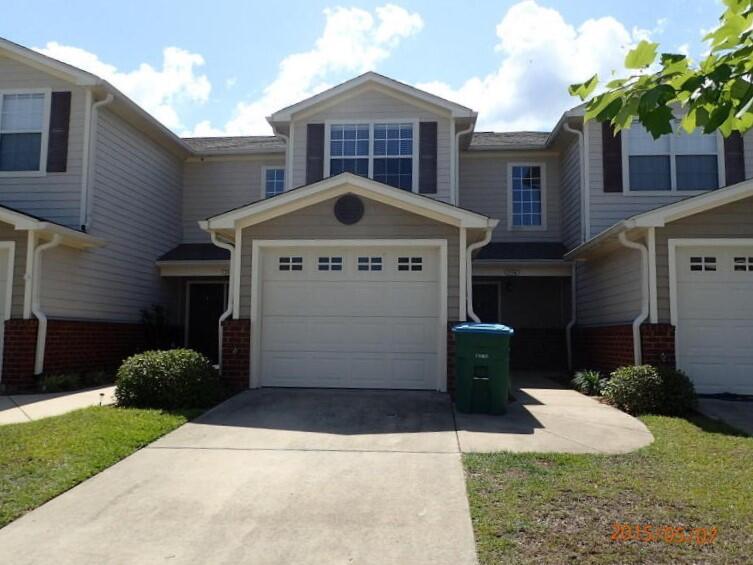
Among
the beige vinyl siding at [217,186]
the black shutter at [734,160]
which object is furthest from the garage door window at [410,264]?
the black shutter at [734,160]

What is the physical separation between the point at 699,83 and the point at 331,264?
804cm

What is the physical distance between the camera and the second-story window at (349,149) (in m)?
13.9

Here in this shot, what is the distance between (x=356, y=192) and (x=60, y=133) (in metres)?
6.68

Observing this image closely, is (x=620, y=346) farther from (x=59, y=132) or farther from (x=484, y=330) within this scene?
(x=59, y=132)

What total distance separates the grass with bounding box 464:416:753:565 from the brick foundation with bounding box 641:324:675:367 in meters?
3.11

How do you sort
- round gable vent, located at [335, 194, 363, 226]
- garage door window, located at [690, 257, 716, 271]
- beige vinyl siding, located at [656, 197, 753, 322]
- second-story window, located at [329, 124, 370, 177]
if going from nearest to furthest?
beige vinyl siding, located at [656, 197, 753, 322] < garage door window, located at [690, 257, 716, 271] < round gable vent, located at [335, 194, 363, 226] < second-story window, located at [329, 124, 370, 177]

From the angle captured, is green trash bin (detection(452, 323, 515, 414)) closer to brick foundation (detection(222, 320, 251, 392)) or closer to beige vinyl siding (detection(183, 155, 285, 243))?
brick foundation (detection(222, 320, 251, 392))

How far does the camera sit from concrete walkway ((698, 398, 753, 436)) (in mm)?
7936

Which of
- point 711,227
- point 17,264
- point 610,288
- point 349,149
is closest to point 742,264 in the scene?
point 711,227

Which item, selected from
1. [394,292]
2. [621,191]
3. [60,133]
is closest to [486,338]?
[394,292]

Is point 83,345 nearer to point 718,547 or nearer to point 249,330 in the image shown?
point 249,330

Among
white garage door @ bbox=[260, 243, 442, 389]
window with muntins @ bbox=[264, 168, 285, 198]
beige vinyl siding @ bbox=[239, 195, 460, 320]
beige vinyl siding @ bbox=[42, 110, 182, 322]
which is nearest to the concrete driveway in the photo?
white garage door @ bbox=[260, 243, 442, 389]

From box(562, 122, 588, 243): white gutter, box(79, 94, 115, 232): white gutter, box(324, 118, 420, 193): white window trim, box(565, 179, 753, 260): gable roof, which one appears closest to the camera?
box(565, 179, 753, 260): gable roof

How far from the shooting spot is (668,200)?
13.2 m
